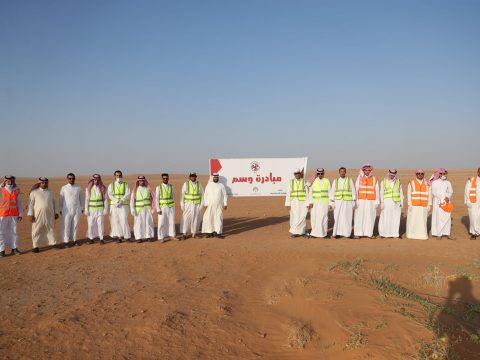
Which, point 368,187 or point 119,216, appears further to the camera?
point 368,187

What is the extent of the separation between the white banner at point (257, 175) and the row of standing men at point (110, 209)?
1639 millimetres

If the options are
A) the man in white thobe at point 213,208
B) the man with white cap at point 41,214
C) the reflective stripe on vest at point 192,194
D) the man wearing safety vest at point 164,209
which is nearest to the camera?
the man with white cap at point 41,214

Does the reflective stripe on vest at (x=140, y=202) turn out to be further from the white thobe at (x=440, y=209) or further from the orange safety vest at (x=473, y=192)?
the orange safety vest at (x=473, y=192)

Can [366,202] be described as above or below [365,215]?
above

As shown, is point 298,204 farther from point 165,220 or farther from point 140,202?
point 140,202

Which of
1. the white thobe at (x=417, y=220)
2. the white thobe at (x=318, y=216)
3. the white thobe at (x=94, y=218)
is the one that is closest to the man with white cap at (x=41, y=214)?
the white thobe at (x=94, y=218)

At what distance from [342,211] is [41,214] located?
795 centimetres

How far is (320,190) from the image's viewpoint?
10.5m

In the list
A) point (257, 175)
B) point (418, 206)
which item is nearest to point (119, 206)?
point (257, 175)

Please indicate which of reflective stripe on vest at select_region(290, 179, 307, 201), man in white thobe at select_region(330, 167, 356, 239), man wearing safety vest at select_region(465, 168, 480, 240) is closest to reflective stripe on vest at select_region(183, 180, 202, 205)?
reflective stripe on vest at select_region(290, 179, 307, 201)

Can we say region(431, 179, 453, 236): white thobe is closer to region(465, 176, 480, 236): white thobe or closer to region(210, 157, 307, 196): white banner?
region(465, 176, 480, 236): white thobe

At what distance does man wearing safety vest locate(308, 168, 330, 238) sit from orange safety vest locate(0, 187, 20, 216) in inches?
297

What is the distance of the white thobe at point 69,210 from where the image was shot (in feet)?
31.4

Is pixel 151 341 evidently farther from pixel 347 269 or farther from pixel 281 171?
pixel 281 171
